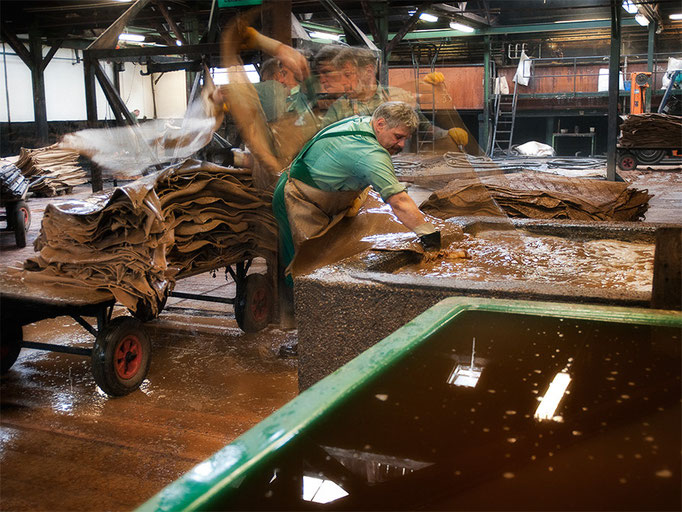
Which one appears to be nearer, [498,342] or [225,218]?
[498,342]

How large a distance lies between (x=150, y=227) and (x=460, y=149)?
Result: 11.2 meters

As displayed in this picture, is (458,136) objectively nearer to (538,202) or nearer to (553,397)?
(538,202)

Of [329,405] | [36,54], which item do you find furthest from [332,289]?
[36,54]

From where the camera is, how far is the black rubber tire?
1582cm

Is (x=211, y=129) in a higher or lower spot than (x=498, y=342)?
higher

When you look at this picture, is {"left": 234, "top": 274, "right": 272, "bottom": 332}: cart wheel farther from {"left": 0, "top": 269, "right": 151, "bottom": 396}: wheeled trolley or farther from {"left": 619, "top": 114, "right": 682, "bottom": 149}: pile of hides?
{"left": 619, "top": 114, "right": 682, "bottom": 149}: pile of hides

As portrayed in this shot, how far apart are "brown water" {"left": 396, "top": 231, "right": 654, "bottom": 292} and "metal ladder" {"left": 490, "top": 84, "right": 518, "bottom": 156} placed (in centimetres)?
1549

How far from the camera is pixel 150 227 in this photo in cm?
392

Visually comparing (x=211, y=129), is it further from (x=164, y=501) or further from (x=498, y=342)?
(x=164, y=501)

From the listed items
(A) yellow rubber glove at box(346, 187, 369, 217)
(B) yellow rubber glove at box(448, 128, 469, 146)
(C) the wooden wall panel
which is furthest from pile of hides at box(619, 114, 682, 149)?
(A) yellow rubber glove at box(346, 187, 369, 217)

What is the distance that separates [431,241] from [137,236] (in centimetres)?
177

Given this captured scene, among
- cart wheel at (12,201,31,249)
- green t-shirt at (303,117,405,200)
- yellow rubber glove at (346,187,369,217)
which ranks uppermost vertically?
green t-shirt at (303,117,405,200)

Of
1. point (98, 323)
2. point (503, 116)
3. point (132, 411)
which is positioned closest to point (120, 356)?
point (98, 323)

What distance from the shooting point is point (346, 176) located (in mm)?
3916
